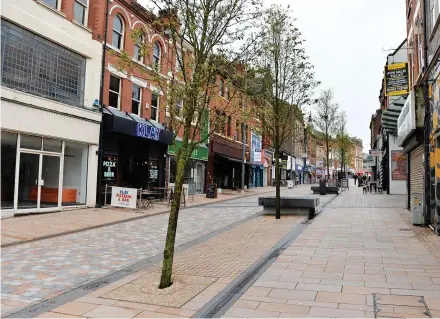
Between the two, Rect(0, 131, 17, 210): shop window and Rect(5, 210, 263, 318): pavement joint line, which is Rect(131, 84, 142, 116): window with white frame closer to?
Rect(0, 131, 17, 210): shop window

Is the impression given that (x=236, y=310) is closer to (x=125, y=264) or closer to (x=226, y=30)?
(x=125, y=264)

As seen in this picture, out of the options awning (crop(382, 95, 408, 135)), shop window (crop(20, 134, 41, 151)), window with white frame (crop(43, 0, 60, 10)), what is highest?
window with white frame (crop(43, 0, 60, 10))

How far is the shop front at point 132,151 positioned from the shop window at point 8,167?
15.8 feet

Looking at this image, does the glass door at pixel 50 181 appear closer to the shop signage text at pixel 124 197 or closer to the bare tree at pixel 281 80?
the shop signage text at pixel 124 197

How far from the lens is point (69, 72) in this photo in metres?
15.9

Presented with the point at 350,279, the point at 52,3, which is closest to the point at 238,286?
the point at 350,279

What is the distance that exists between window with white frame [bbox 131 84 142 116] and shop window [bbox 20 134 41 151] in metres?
6.81

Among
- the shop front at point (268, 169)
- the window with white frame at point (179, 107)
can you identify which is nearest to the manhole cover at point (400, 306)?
the window with white frame at point (179, 107)

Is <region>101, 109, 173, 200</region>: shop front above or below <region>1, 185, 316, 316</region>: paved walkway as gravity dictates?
above

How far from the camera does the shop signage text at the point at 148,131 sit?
753 inches

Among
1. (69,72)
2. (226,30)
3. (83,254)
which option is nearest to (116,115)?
(69,72)

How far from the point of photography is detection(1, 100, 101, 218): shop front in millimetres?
13008

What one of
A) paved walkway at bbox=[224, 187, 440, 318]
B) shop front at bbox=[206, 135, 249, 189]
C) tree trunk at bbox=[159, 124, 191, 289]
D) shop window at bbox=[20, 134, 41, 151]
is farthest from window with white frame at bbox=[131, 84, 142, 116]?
tree trunk at bbox=[159, 124, 191, 289]

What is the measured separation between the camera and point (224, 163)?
112 ft
